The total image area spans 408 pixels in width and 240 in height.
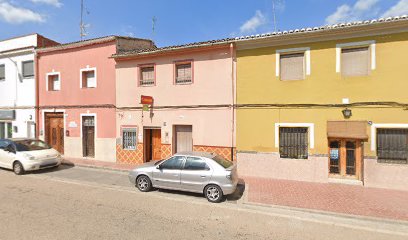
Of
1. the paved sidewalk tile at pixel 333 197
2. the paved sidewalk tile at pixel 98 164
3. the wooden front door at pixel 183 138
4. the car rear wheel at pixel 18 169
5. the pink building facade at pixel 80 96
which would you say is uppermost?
the pink building facade at pixel 80 96

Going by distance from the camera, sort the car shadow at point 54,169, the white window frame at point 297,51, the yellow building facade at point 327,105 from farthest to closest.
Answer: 1. the car shadow at point 54,169
2. the white window frame at point 297,51
3. the yellow building facade at point 327,105

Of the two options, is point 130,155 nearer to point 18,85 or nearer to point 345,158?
point 18,85

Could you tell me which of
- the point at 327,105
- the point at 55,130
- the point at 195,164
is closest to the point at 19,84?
the point at 55,130

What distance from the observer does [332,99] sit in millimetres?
9016

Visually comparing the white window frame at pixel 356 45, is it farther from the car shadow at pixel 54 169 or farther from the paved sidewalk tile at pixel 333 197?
the car shadow at pixel 54 169

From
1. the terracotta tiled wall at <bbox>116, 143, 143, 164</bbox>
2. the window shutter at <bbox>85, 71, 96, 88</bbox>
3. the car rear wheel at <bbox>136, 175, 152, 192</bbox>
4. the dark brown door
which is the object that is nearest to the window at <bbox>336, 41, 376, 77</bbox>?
the car rear wheel at <bbox>136, 175, 152, 192</bbox>

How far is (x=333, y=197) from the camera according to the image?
7.58 meters

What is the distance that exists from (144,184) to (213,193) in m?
2.55

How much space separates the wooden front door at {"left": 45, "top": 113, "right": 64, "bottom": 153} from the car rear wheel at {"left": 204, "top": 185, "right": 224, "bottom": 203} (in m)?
11.8

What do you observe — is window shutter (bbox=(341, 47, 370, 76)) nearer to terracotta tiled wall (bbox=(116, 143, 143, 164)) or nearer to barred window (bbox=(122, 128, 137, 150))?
terracotta tiled wall (bbox=(116, 143, 143, 164))

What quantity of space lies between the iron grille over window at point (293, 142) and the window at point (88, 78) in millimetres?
10816

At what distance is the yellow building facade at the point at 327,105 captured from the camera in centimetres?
835

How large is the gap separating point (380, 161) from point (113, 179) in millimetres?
10491

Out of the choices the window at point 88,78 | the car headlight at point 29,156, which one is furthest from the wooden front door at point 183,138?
the car headlight at point 29,156
